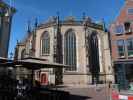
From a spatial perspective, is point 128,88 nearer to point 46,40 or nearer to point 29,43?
point 46,40

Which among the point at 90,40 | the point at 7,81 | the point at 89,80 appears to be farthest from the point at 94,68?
the point at 7,81

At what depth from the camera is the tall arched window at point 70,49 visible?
123 ft

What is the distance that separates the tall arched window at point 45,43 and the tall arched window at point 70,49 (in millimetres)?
3862

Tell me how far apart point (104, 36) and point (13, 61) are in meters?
31.1

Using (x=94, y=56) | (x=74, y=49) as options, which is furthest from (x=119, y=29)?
(x=94, y=56)

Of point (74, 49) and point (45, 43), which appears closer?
point (74, 49)

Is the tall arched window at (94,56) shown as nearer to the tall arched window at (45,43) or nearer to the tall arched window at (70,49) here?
the tall arched window at (70,49)

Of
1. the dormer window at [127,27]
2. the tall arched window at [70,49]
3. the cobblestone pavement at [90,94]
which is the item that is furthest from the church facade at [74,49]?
the cobblestone pavement at [90,94]

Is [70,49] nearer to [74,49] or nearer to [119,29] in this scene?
[74,49]

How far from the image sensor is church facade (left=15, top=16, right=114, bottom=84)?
36.5 m

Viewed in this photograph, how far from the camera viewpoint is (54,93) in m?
14.3

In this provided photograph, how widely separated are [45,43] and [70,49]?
5.91m

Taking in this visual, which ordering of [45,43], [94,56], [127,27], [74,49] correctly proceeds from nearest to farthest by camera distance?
[127,27] < [74,49] < [94,56] < [45,43]

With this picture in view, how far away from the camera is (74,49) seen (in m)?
38.2
